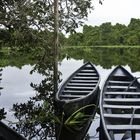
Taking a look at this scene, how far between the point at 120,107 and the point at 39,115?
4852 millimetres

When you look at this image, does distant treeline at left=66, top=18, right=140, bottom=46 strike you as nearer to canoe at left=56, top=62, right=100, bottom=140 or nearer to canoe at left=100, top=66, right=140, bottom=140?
canoe at left=56, top=62, right=100, bottom=140

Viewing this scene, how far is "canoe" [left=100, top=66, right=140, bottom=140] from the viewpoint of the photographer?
10.3m

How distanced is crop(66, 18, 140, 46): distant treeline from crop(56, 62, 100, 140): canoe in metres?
89.1

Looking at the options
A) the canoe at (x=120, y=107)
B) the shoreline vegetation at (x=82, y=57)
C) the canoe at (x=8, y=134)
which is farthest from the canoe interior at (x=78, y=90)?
the canoe at (x=8, y=134)

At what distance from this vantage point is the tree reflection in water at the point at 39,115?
14.5 metres

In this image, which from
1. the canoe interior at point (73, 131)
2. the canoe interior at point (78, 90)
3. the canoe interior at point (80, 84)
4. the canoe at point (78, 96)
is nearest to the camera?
the canoe interior at point (73, 131)

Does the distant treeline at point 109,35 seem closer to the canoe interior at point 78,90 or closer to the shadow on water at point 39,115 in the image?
the shadow on water at point 39,115

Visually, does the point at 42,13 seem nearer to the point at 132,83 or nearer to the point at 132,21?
the point at 132,83

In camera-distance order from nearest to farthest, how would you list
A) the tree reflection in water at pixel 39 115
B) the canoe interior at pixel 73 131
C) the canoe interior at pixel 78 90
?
the canoe interior at pixel 73 131, the canoe interior at pixel 78 90, the tree reflection in water at pixel 39 115

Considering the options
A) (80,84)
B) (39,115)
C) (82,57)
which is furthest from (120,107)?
(82,57)

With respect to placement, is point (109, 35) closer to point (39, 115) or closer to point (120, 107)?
point (39, 115)

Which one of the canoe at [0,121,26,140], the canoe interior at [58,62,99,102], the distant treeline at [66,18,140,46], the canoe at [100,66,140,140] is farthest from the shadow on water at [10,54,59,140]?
the distant treeline at [66,18,140,46]

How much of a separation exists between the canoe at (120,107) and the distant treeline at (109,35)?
301ft

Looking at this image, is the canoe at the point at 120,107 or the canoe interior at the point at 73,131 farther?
the canoe interior at the point at 73,131
